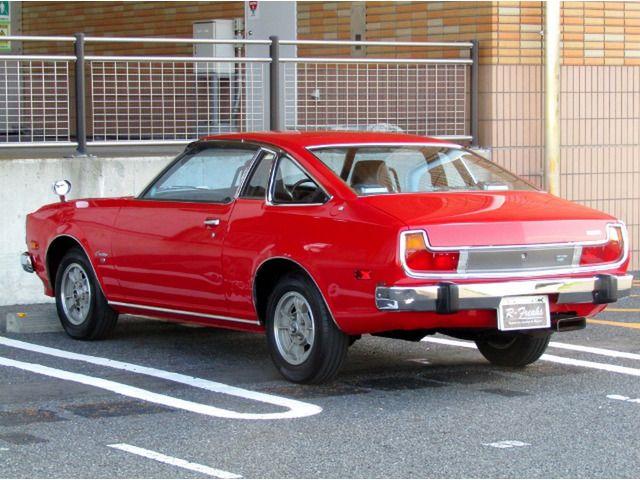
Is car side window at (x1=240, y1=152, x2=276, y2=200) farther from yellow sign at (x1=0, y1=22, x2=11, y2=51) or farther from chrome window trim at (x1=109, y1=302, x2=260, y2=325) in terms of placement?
yellow sign at (x1=0, y1=22, x2=11, y2=51)

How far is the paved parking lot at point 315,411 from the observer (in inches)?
232

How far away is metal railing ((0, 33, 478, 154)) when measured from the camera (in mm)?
11938

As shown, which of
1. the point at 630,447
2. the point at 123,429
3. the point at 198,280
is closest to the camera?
the point at 630,447

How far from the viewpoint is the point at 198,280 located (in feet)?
27.8

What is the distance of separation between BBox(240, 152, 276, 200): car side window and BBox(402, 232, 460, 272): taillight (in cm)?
138

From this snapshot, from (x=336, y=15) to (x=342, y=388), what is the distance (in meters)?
7.83

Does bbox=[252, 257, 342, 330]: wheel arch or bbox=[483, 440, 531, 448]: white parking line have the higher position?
bbox=[252, 257, 342, 330]: wheel arch

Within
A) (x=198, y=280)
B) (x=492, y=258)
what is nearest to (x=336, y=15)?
(x=198, y=280)

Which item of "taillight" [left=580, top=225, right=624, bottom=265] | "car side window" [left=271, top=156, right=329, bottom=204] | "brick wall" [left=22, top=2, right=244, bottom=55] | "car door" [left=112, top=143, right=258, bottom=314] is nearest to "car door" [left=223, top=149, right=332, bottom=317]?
"car side window" [left=271, top=156, right=329, bottom=204]

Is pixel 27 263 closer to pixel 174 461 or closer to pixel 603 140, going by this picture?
pixel 174 461

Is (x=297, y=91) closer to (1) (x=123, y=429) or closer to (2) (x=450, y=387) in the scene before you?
(2) (x=450, y=387)

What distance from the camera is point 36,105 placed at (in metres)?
11.9

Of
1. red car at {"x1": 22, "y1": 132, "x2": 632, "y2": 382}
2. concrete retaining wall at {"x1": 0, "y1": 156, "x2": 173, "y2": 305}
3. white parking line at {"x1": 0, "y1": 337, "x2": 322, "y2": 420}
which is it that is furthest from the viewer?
concrete retaining wall at {"x1": 0, "y1": 156, "x2": 173, "y2": 305}

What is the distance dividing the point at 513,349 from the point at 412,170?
4.34 feet
